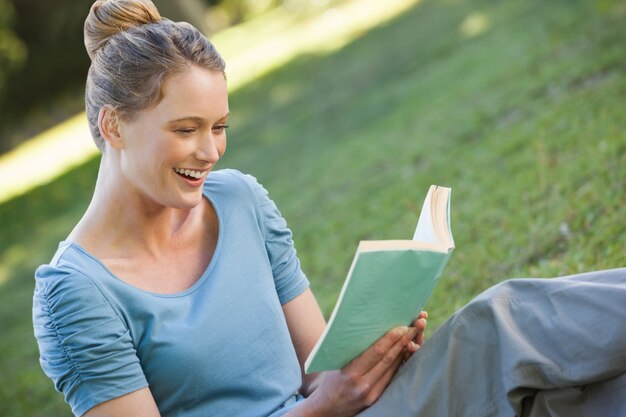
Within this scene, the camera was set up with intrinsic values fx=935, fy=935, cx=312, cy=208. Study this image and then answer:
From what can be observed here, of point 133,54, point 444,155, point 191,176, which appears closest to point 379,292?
point 191,176

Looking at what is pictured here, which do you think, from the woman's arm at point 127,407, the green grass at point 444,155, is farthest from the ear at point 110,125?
the green grass at point 444,155

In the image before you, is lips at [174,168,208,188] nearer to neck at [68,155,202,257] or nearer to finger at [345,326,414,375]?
neck at [68,155,202,257]

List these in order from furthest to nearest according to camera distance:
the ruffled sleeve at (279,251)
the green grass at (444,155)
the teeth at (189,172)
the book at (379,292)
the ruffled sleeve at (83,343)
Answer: the green grass at (444,155)
the ruffled sleeve at (279,251)
the teeth at (189,172)
the ruffled sleeve at (83,343)
the book at (379,292)

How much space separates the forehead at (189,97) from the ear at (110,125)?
0.38 ft

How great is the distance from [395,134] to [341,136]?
3.37 feet

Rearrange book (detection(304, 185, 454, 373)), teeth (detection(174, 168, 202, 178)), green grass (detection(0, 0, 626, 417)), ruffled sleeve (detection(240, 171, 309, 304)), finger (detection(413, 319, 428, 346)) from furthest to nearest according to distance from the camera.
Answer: green grass (detection(0, 0, 626, 417)) → ruffled sleeve (detection(240, 171, 309, 304)) → teeth (detection(174, 168, 202, 178)) → finger (detection(413, 319, 428, 346)) → book (detection(304, 185, 454, 373))

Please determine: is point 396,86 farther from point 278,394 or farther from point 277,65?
point 278,394

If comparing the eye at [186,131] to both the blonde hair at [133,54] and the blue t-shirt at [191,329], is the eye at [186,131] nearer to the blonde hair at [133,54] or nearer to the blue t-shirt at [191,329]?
the blonde hair at [133,54]

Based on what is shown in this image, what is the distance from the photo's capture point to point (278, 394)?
7.98 feet

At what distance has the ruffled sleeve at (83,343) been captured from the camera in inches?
84.7

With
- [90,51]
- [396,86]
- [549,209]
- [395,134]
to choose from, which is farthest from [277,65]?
[90,51]

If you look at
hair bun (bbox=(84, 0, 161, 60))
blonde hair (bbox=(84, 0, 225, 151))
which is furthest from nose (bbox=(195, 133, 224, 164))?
hair bun (bbox=(84, 0, 161, 60))

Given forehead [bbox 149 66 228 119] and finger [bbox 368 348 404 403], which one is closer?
finger [bbox 368 348 404 403]

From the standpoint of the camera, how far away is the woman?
85.7 inches
